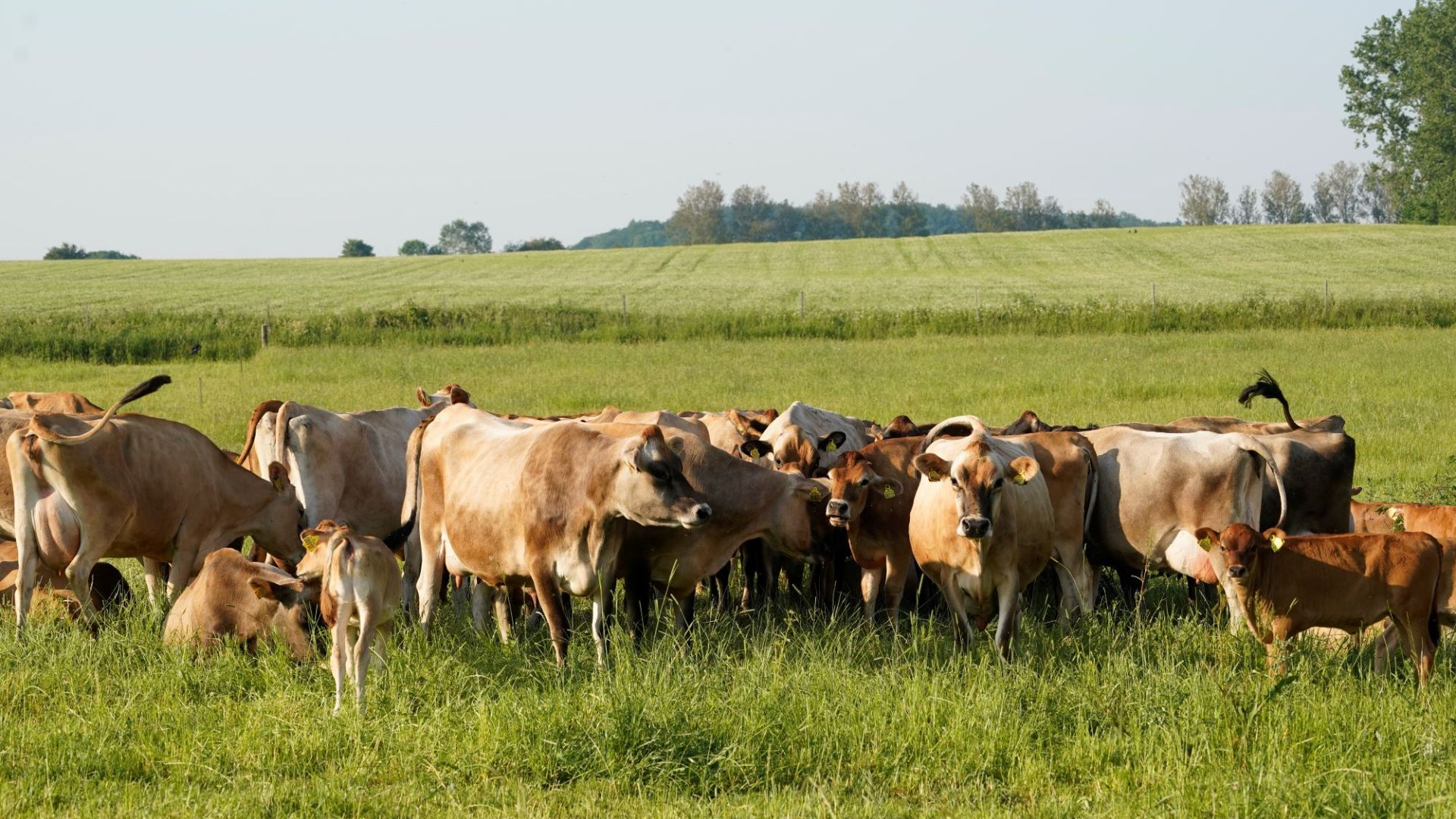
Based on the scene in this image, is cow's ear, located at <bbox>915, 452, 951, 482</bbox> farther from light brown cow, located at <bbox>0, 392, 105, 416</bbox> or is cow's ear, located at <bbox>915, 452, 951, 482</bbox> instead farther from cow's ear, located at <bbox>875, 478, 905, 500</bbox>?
light brown cow, located at <bbox>0, 392, 105, 416</bbox>

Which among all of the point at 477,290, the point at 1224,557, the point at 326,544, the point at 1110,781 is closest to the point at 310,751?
the point at 326,544

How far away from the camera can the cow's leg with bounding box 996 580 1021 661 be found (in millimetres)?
9067

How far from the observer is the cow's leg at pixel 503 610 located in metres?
10.3

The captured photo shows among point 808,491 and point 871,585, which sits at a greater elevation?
point 808,491

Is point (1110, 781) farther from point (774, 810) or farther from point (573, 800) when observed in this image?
point (573, 800)

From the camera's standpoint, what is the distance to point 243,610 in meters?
9.07

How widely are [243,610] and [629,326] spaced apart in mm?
31742

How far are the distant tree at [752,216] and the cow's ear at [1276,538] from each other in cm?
14046

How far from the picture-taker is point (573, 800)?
673 cm

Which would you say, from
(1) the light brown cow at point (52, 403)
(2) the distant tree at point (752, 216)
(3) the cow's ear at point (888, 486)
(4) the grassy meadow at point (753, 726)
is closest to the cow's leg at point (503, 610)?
(4) the grassy meadow at point (753, 726)

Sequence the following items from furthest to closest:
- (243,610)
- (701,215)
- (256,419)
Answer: (701,215)
(256,419)
(243,610)

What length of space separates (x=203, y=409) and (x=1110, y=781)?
22.7 m

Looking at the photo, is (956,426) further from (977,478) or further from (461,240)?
(461,240)

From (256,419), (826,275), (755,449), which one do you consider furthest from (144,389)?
(826,275)
